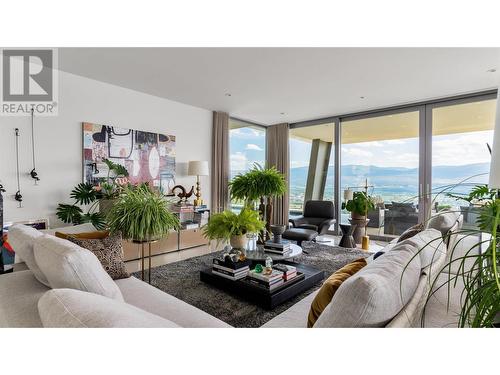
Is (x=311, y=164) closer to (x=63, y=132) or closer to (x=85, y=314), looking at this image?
(x=63, y=132)

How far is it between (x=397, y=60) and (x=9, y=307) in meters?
3.83

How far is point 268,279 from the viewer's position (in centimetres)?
208

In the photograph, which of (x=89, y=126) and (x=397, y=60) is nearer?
(x=397, y=60)

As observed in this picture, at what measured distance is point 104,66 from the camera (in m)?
3.15

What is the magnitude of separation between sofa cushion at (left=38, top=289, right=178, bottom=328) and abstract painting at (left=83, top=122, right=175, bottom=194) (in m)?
3.29

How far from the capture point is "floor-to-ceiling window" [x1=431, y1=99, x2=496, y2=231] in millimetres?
4066

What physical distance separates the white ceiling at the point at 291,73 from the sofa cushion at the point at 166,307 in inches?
93.0

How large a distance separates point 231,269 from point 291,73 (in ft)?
8.35

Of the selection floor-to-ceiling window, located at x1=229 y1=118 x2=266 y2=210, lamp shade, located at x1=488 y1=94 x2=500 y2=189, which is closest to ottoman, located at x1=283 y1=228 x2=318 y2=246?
floor-to-ceiling window, located at x1=229 y1=118 x2=266 y2=210

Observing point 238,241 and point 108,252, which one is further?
point 238,241

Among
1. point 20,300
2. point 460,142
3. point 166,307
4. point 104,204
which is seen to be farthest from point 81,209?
point 460,142
